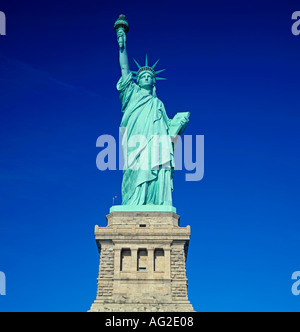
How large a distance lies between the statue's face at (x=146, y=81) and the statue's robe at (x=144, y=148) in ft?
1.24

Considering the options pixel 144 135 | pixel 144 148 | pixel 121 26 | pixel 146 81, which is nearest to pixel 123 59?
pixel 146 81

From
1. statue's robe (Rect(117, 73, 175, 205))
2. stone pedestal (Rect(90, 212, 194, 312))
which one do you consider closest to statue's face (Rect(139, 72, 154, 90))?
statue's robe (Rect(117, 73, 175, 205))

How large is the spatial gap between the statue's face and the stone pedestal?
964cm

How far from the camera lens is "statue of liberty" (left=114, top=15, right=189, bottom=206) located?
38.3 metres

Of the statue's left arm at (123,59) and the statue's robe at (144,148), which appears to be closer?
the statue's robe at (144,148)

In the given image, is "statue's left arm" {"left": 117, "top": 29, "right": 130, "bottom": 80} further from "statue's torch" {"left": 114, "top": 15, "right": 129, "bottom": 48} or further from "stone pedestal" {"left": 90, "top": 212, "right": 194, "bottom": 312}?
"stone pedestal" {"left": 90, "top": 212, "right": 194, "bottom": 312}

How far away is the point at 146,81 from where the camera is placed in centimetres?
4150

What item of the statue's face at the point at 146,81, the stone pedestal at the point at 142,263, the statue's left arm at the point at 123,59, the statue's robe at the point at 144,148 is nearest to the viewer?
the stone pedestal at the point at 142,263

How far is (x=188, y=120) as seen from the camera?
41.3m

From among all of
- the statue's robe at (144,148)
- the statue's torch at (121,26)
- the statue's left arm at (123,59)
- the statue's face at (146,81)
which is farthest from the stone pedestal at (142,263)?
the statue's torch at (121,26)

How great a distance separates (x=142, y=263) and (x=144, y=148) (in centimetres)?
796

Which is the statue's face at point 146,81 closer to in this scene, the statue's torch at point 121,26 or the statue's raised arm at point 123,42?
the statue's raised arm at point 123,42

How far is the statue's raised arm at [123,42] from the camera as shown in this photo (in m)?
41.2
